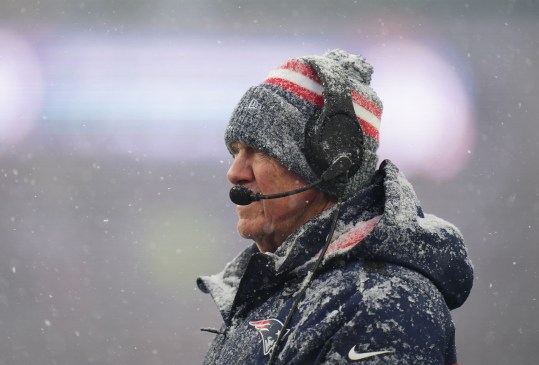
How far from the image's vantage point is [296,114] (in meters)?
1.41

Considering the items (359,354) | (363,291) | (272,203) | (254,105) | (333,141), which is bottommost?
(359,354)

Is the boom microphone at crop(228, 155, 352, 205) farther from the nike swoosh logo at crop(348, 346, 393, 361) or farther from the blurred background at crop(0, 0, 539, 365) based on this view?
the blurred background at crop(0, 0, 539, 365)

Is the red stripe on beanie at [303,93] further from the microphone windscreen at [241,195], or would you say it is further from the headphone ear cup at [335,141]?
the microphone windscreen at [241,195]

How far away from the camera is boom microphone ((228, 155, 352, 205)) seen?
4.22 feet

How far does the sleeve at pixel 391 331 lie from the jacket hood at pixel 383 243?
67 millimetres

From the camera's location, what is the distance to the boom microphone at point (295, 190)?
1285 mm

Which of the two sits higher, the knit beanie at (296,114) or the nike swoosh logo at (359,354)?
the knit beanie at (296,114)

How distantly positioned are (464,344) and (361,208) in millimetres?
3968

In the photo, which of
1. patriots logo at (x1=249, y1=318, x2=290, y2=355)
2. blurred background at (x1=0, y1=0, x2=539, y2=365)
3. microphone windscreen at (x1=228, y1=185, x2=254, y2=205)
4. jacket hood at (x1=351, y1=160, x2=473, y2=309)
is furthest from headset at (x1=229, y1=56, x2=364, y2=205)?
blurred background at (x1=0, y1=0, x2=539, y2=365)

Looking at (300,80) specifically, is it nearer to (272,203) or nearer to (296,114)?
(296,114)

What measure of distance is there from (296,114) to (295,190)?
186mm

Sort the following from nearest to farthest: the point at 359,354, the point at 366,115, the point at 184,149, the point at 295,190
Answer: the point at 359,354 → the point at 295,190 → the point at 366,115 → the point at 184,149

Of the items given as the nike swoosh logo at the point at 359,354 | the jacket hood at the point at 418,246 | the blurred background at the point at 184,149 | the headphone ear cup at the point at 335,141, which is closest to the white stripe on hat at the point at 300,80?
the headphone ear cup at the point at 335,141

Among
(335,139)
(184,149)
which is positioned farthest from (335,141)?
(184,149)
